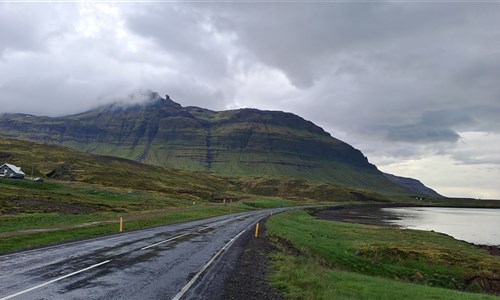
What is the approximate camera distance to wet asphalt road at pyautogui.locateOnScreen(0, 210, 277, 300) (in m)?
12.1

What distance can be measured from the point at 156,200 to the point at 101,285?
7806 centimetres

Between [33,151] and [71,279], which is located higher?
[33,151]

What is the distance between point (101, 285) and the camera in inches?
514

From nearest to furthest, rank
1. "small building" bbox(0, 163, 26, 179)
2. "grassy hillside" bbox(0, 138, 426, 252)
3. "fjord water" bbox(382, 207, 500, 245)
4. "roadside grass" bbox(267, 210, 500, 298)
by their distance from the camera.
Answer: "roadside grass" bbox(267, 210, 500, 298), "grassy hillside" bbox(0, 138, 426, 252), "fjord water" bbox(382, 207, 500, 245), "small building" bbox(0, 163, 26, 179)

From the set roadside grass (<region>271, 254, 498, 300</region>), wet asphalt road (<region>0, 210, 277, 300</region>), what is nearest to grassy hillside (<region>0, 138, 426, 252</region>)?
wet asphalt road (<region>0, 210, 277, 300</region>)

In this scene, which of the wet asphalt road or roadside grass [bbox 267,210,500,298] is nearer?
the wet asphalt road

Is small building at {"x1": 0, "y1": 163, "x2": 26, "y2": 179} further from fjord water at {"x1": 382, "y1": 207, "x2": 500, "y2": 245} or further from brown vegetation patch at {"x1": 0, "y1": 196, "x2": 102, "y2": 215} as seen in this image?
fjord water at {"x1": 382, "y1": 207, "x2": 500, "y2": 245}

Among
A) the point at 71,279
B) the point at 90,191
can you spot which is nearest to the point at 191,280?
the point at 71,279

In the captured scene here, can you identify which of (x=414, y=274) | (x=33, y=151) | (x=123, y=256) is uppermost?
(x=33, y=151)

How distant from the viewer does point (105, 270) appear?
15688mm

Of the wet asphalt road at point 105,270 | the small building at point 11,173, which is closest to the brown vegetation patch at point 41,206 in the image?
the wet asphalt road at point 105,270

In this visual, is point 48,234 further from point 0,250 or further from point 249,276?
point 249,276

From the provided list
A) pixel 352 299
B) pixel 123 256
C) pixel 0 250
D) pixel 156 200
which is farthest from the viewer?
pixel 156 200

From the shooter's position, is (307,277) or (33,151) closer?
(307,277)
